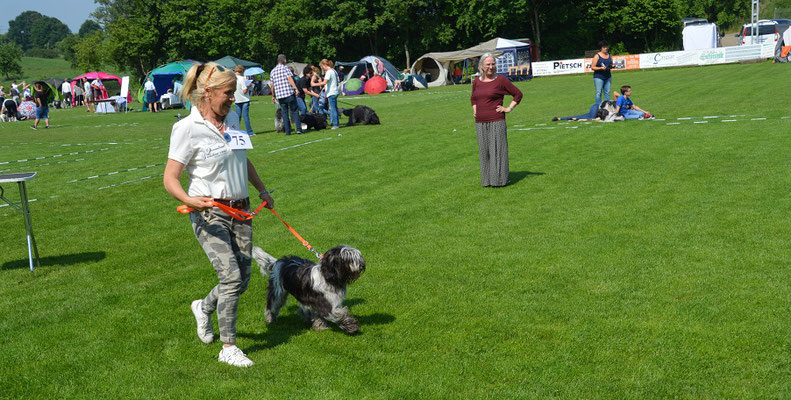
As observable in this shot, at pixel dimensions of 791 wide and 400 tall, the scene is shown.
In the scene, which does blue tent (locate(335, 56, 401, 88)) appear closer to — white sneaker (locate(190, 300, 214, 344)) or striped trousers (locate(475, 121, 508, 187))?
striped trousers (locate(475, 121, 508, 187))

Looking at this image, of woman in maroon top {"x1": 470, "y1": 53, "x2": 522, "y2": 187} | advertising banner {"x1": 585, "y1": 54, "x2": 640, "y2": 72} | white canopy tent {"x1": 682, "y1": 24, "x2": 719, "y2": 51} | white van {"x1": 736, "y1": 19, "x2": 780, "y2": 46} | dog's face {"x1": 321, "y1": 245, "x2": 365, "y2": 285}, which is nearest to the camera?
dog's face {"x1": 321, "y1": 245, "x2": 365, "y2": 285}

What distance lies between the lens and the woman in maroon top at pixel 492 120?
398 inches

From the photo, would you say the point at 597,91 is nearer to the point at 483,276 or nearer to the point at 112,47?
the point at 483,276

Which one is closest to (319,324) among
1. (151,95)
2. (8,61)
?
(151,95)

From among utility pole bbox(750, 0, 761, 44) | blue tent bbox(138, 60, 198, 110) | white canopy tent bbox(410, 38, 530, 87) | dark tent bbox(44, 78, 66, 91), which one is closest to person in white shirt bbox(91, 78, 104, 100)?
blue tent bbox(138, 60, 198, 110)

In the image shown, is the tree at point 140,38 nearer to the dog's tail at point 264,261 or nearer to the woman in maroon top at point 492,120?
the woman in maroon top at point 492,120

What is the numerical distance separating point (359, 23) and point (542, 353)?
2387 inches

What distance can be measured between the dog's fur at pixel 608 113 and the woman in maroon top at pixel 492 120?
7951 millimetres

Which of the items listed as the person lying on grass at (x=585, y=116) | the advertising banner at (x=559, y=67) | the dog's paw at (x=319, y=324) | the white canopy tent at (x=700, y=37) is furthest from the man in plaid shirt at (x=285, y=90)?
the white canopy tent at (x=700, y=37)

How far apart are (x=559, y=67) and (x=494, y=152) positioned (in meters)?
41.5

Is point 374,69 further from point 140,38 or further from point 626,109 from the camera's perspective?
point 140,38

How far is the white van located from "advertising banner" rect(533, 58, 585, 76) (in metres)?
12.5

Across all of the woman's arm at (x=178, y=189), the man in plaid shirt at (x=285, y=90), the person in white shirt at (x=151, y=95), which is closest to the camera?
the woman's arm at (x=178, y=189)

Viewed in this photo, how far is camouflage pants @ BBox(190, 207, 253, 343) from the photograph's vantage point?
433 cm
